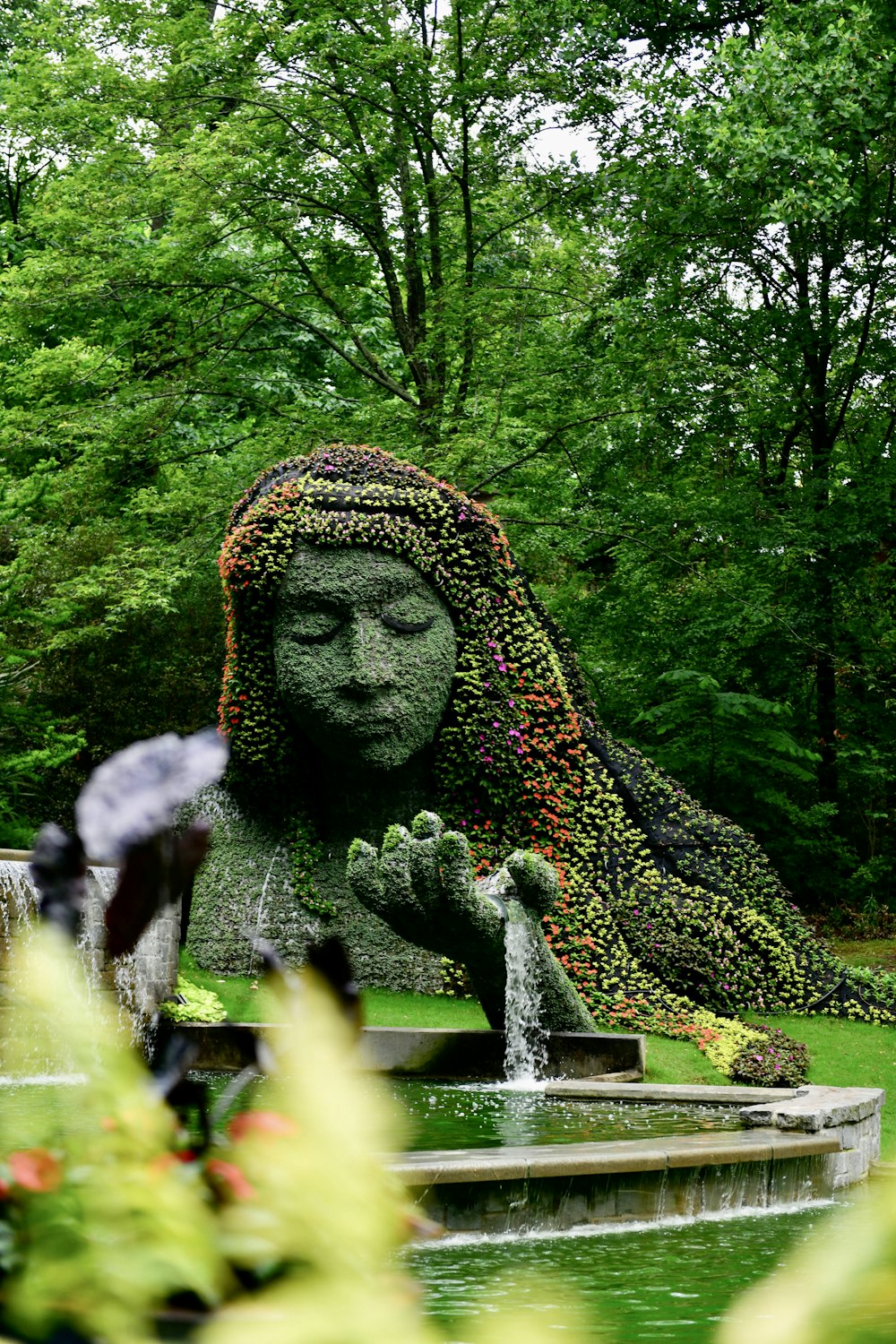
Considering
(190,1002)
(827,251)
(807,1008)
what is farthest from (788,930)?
(827,251)

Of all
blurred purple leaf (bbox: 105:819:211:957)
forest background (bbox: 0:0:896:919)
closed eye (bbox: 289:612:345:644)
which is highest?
forest background (bbox: 0:0:896:919)

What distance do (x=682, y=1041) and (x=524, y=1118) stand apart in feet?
11.5

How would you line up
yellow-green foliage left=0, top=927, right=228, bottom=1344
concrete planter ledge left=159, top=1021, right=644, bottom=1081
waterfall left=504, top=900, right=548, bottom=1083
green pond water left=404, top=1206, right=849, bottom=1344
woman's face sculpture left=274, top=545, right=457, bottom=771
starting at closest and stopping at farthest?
yellow-green foliage left=0, top=927, right=228, bottom=1344 < green pond water left=404, top=1206, right=849, bottom=1344 < waterfall left=504, top=900, right=548, bottom=1083 < concrete planter ledge left=159, top=1021, right=644, bottom=1081 < woman's face sculpture left=274, top=545, right=457, bottom=771

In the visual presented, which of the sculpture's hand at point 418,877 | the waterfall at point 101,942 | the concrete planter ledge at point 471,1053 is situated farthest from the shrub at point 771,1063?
the waterfall at point 101,942

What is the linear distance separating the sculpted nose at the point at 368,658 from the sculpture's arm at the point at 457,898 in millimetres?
2603

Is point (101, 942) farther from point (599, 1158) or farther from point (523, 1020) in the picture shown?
point (599, 1158)

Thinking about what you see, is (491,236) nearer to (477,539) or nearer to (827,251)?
(827,251)

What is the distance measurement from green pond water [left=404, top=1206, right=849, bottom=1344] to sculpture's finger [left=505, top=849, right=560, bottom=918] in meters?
2.77

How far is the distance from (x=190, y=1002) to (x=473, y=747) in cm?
330

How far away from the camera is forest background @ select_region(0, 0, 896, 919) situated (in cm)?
1636

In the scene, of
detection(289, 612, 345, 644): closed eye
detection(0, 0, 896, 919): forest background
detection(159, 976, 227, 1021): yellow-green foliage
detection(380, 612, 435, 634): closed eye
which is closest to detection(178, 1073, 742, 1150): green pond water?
detection(159, 976, 227, 1021): yellow-green foliage

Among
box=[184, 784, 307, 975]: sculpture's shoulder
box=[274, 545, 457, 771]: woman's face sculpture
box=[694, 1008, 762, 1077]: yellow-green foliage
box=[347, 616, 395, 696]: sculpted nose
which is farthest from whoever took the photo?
box=[184, 784, 307, 975]: sculpture's shoulder

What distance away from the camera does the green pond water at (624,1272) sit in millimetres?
3889

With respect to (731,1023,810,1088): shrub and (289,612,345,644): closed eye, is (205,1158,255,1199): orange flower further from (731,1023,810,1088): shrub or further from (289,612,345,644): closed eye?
(289,612,345,644): closed eye
